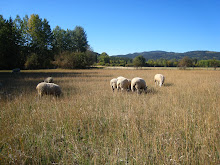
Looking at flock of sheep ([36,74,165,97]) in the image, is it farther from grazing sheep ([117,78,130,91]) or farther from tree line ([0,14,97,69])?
tree line ([0,14,97,69])

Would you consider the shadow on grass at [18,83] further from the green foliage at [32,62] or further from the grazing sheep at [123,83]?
the green foliage at [32,62]

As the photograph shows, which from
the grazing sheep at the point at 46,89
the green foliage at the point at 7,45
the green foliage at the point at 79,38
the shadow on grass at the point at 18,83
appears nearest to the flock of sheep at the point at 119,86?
the grazing sheep at the point at 46,89

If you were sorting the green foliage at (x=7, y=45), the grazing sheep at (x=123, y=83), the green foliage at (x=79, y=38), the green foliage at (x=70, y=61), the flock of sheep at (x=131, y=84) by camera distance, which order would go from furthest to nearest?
the green foliage at (x=79, y=38)
the green foliage at (x=70, y=61)
the green foliage at (x=7, y=45)
the grazing sheep at (x=123, y=83)
the flock of sheep at (x=131, y=84)

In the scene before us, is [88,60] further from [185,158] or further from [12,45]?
[185,158]

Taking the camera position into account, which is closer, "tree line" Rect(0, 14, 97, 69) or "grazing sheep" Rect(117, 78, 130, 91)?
"grazing sheep" Rect(117, 78, 130, 91)

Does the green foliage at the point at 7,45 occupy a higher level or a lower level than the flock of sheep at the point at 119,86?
higher

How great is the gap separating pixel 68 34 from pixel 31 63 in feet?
86.1

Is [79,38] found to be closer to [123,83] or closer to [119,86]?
[119,86]

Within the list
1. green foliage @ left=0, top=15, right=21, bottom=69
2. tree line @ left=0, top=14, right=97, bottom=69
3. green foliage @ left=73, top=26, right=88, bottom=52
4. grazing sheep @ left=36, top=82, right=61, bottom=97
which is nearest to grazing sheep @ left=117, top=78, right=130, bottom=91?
grazing sheep @ left=36, top=82, right=61, bottom=97

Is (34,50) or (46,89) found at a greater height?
(34,50)

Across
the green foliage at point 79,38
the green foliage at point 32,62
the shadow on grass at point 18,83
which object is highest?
the green foliage at point 79,38

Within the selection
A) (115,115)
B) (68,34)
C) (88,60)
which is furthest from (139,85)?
(68,34)

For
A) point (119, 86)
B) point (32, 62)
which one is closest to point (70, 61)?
point (32, 62)

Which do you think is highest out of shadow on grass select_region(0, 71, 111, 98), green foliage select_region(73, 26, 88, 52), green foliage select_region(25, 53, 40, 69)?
green foliage select_region(73, 26, 88, 52)
